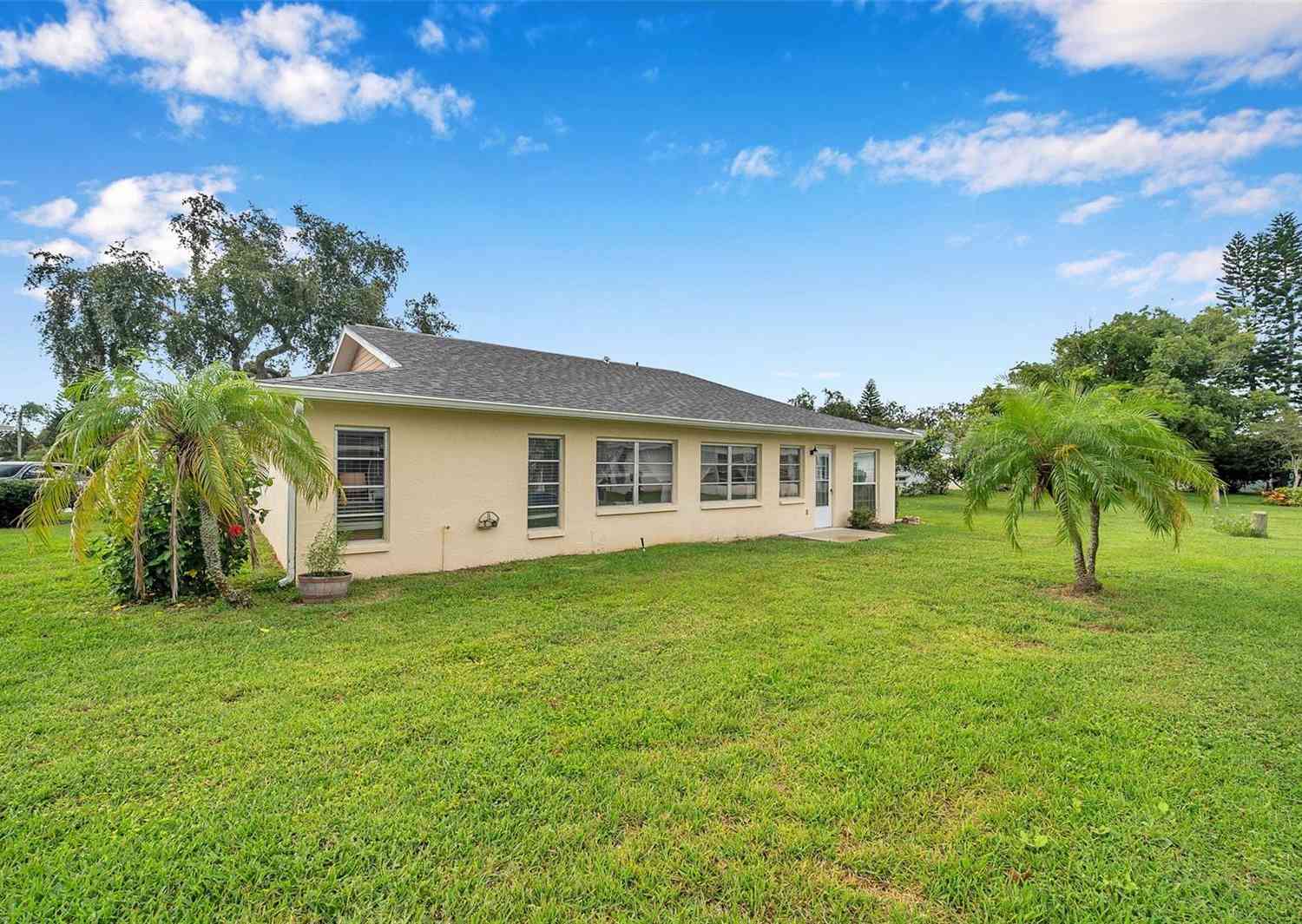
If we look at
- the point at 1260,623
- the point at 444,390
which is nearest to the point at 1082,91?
the point at 1260,623

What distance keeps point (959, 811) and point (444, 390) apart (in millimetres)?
8021

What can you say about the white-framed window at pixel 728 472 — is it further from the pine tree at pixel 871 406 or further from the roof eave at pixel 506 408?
the pine tree at pixel 871 406

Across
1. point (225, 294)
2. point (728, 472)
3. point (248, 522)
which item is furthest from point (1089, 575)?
point (225, 294)

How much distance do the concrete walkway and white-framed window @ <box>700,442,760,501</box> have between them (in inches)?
62.6

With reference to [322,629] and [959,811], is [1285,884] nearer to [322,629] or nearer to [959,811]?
[959,811]

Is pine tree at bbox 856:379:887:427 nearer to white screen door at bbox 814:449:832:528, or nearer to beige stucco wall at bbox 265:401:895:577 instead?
white screen door at bbox 814:449:832:528

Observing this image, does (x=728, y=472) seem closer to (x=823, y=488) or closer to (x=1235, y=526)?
(x=823, y=488)

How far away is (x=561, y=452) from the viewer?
396 inches

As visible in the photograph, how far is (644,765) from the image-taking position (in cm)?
315

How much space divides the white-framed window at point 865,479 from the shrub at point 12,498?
21.1m

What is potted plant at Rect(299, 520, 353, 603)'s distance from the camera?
6.86 metres

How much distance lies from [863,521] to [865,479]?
1.43m

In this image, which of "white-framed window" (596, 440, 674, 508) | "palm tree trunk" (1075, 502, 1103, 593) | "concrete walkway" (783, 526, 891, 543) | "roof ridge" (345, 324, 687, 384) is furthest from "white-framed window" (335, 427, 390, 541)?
"palm tree trunk" (1075, 502, 1103, 593)

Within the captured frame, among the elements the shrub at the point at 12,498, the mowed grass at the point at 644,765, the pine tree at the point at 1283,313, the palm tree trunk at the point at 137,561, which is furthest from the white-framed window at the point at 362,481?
the pine tree at the point at 1283,313
